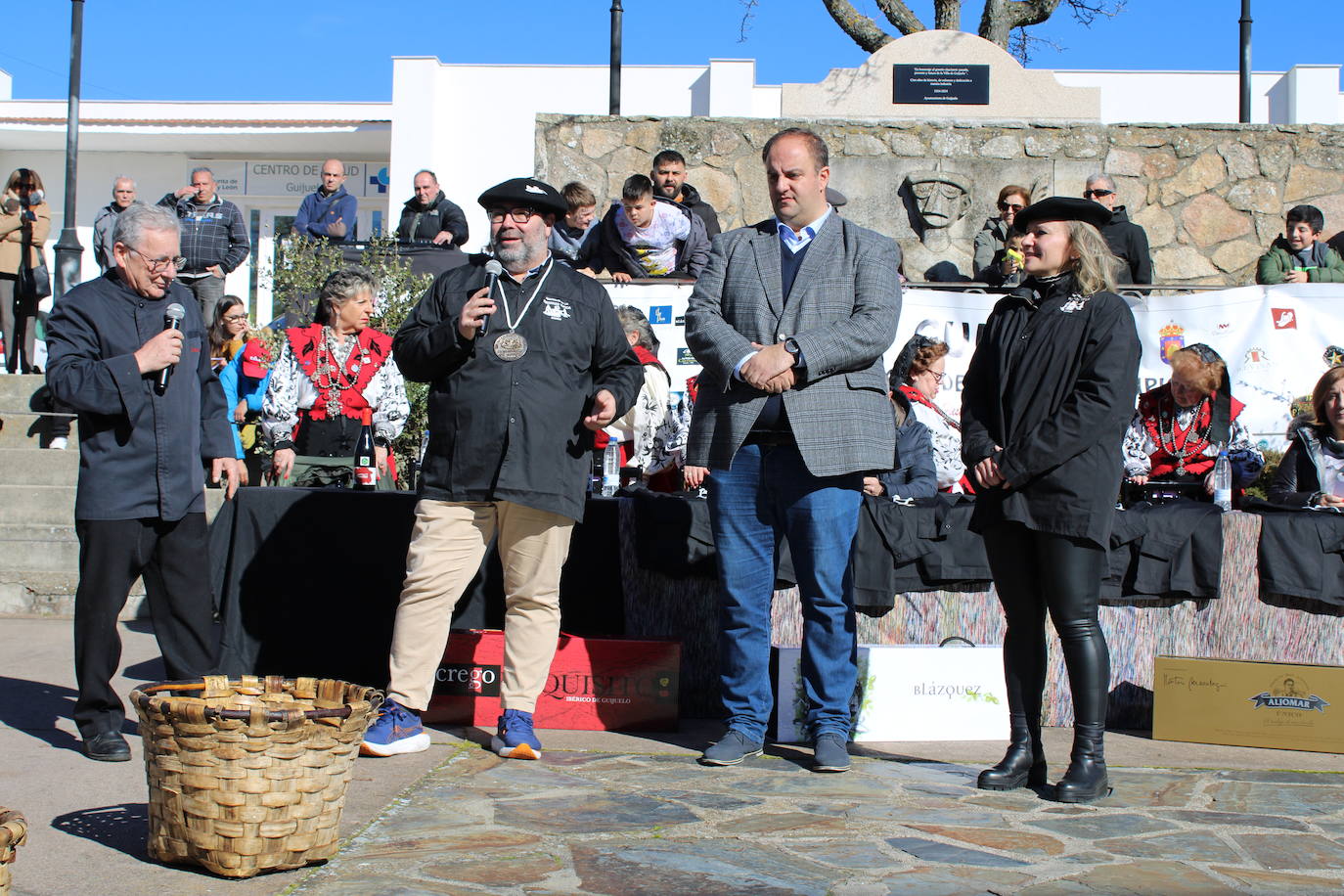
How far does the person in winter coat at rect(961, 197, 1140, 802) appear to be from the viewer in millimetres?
4047

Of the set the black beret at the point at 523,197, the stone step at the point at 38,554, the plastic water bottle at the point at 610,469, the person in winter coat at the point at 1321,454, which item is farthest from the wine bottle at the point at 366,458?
the person in winter coat at the point at 1321,454

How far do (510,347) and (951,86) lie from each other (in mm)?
8467

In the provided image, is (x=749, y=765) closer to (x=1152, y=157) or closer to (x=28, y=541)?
(x=28, y=541)

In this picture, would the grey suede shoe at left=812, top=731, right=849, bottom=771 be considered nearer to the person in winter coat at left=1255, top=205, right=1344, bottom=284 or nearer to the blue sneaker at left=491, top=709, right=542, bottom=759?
the blue sneaker at left=491, top=709, right=542, bottom=759

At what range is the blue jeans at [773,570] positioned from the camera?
4434mm

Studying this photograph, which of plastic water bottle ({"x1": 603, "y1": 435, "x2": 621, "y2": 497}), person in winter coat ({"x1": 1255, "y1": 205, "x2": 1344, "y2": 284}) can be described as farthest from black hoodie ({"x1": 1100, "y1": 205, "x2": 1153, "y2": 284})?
plastic water bottle ({"x1": 603, "y1": 435, "x2": 621, "y2": 497})

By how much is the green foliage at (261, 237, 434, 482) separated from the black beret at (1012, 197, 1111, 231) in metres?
6.02

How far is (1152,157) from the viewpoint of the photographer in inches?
453

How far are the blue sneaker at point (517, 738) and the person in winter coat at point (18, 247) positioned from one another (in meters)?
8.09

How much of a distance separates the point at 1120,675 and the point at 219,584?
149 inches

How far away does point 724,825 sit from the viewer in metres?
3.70

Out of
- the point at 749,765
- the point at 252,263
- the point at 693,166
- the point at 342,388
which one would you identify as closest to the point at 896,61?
the point at 693,166

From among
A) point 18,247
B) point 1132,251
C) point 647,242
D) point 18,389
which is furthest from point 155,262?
point 18,247

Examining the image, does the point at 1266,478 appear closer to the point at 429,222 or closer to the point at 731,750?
the point at 731,750
